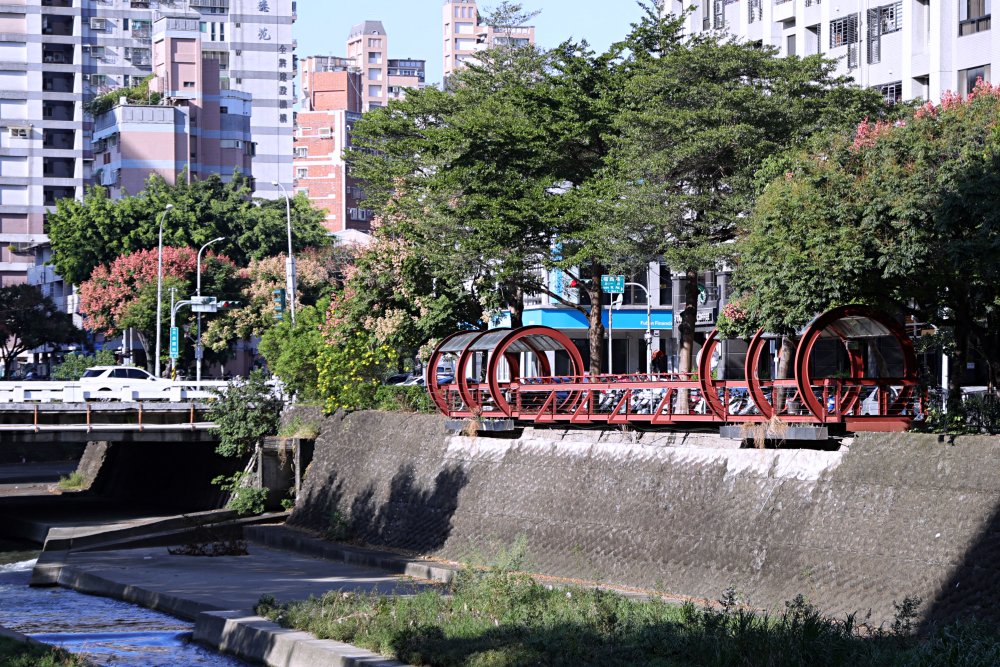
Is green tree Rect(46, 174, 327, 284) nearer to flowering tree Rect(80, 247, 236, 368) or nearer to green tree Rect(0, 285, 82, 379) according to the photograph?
flowering tree Rect(80, 247, 236, 368)

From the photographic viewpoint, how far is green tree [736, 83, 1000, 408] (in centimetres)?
2420

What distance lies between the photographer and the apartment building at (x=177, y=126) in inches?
4513

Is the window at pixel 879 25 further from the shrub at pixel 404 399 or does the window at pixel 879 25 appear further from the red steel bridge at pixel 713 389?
the shrub at pixel 404 399

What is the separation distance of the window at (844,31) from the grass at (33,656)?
1584 inches

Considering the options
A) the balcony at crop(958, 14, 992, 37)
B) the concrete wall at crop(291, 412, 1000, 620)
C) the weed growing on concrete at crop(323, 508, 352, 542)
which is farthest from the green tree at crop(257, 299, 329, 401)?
the balcony at crop(958, 14, 992, 37)

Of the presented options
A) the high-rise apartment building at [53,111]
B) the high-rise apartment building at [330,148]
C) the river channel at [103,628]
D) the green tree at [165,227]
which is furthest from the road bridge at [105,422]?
the high-rise apartment building at [330,148]

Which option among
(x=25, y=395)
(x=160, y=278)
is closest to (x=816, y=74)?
(x=25, y=395)

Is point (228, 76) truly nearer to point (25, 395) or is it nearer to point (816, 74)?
point (25, 395)

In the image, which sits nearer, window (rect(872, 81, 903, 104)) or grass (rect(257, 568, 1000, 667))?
grass (rect(257, 568, 1000, 667))

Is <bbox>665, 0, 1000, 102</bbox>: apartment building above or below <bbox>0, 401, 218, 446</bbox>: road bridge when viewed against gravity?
above

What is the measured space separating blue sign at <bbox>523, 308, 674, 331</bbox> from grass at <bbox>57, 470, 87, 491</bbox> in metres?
21.3

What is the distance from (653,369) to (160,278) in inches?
1537

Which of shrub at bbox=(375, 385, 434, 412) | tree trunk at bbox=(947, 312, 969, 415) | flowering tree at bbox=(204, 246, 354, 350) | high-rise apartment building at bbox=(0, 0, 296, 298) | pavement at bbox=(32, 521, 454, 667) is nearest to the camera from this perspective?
pavement at bbox=(32, 521, 454, 667)

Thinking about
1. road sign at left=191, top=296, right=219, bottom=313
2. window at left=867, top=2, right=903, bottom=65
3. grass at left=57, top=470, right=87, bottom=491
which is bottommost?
grass at left=57, top=470, right=87, bottom=491
